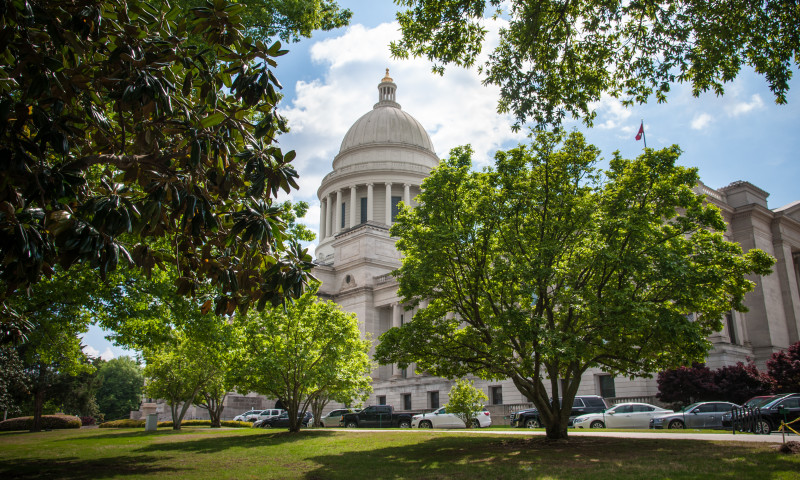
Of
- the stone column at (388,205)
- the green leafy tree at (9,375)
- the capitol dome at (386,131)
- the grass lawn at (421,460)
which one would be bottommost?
the grass lawn at (421,460)

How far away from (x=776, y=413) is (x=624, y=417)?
322 inches

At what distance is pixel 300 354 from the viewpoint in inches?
1085

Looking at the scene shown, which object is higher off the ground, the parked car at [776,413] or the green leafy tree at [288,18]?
the green leafy tree at [288,18]

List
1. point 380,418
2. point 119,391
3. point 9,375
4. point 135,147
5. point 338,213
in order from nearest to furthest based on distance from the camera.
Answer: point 135,147 < point 380,418 < point 9,375 < point 338,213 < point 119,391

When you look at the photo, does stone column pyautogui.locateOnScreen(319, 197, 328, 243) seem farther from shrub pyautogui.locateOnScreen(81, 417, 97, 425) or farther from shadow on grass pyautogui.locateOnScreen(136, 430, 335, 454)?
shadow on grass pyautogui.locateOnScreen(136, 430, 335, 454)

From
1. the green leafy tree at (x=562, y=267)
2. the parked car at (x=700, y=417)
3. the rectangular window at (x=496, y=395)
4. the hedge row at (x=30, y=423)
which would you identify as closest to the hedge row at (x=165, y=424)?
the hedge row at (x=30, y=423)

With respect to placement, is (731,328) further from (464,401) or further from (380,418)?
(380,418)

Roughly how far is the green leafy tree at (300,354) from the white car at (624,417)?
1198 cm

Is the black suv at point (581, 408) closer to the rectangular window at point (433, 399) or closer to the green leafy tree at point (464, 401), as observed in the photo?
the green leafy tree at point (464, 401)

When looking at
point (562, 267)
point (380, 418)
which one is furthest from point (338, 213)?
point (562, 267)

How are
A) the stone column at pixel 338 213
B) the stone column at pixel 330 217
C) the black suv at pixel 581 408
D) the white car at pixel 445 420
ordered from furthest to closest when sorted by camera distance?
1. the stone column at pixel 330 217
2. the stone column at pixel 338 213
3. the white car at pixel 445 420
4. the black suv at pixel 581 408

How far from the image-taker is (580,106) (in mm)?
14430

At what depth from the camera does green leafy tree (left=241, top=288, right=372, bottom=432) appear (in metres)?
27.1

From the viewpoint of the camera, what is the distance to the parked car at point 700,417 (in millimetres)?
25969
